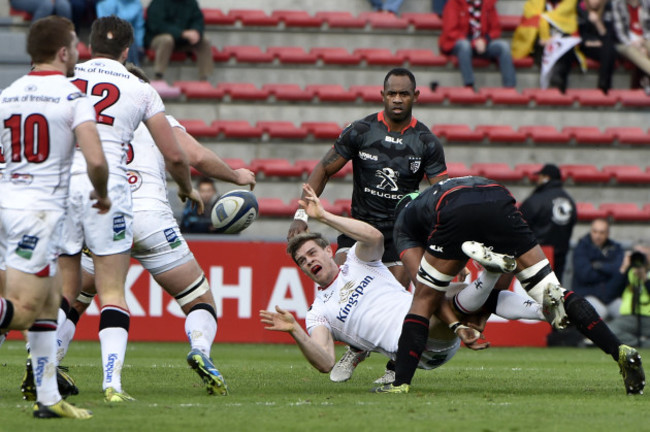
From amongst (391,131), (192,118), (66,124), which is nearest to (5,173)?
(66,124)

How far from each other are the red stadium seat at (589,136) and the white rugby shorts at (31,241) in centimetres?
1324

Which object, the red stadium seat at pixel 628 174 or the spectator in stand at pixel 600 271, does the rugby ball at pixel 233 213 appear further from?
the red stadium seat at pixel 628 174

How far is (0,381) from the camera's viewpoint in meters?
7.64

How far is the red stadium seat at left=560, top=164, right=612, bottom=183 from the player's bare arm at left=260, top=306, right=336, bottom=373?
1048 centimetres

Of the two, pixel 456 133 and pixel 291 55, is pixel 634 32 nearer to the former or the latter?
pixel 456 133

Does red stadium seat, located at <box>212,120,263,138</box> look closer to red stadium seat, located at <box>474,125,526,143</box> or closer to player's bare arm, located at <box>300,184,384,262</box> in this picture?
red stadium seat, located at <box>474,125,526,143</box>

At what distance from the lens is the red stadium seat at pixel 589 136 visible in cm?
1755

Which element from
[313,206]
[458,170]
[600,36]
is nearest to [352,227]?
[313,206]

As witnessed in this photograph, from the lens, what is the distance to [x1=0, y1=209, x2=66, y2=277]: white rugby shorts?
544 centimetres

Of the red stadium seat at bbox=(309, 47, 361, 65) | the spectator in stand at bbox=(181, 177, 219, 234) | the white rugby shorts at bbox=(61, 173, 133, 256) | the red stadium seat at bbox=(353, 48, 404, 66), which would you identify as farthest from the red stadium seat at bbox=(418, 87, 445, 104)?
the white rugby shorts at bbox=(61, 173, 133, 256)

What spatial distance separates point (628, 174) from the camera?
17203mm

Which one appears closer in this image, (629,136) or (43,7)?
(43,7)

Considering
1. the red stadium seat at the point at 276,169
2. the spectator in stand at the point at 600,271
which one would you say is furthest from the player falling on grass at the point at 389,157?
the red stadium seat at the point at 276,169

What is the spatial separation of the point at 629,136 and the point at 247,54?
627 centimetres
